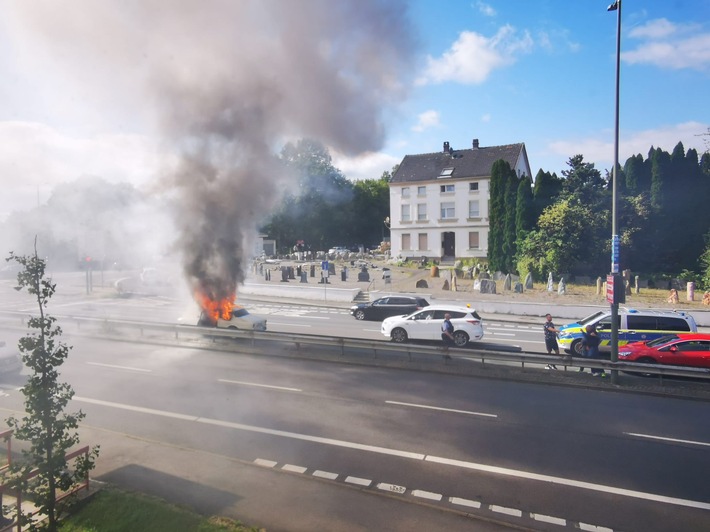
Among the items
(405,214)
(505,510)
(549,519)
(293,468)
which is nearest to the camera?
(549,519)

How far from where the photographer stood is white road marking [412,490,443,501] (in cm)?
707

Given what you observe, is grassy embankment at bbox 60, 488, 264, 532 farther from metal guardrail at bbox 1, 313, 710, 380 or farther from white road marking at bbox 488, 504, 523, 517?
metal guardrail at bbox 1, 313, 710, 380

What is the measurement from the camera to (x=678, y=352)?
44.3 ft

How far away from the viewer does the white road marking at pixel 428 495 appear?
707 centimetres

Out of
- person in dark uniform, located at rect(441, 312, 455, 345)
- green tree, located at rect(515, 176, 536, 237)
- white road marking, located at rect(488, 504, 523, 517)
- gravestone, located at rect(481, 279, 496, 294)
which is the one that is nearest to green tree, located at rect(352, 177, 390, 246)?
green tree, located at rect(515, 176, 536, 237)

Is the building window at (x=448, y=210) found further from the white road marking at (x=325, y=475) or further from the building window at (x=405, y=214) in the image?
the white road marking at (x=325, y=475)

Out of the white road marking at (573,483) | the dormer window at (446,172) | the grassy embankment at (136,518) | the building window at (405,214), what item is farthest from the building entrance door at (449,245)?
the grassy embankment at (136,518)

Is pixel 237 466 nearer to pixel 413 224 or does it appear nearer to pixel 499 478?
pixel 499 478

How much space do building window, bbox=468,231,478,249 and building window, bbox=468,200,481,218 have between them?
67.4 inches

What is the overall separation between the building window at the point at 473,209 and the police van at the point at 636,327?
3275cm

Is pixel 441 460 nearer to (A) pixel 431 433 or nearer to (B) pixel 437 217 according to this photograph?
(A) pixel 431 433

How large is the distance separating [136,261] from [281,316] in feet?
109

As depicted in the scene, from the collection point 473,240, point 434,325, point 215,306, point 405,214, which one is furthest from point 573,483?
point 405,214

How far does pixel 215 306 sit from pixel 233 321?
3.92 ft
